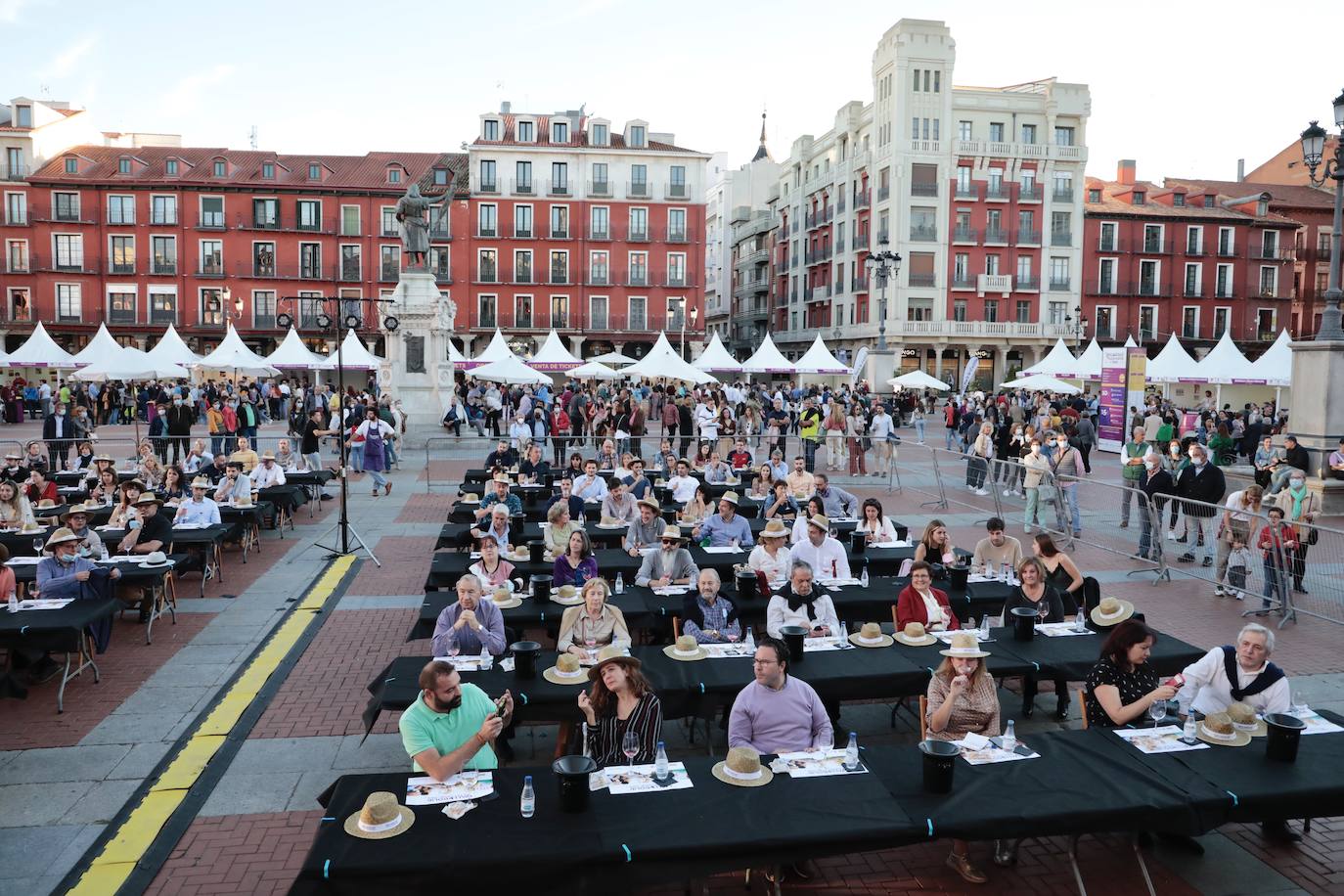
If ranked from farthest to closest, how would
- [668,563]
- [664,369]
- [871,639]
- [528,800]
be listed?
[664,369]
[668,563]
[871,639]
[528,800]

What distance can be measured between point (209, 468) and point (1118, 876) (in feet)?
50.0

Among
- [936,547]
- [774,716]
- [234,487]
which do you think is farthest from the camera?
[234,487]

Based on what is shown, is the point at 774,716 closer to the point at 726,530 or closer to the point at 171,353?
the point at 726,530

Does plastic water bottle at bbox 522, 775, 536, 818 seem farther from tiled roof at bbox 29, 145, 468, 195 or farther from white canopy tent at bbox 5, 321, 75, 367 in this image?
tiled roof at bbox 29, 145, 468, 195

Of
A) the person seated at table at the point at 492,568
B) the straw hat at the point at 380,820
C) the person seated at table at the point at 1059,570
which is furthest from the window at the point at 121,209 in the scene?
the straw hat at the point at 380,820

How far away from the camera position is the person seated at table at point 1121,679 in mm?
6051

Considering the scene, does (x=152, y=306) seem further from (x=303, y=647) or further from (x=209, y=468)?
(x=303, y=647)

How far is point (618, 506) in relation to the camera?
12938 millimetres

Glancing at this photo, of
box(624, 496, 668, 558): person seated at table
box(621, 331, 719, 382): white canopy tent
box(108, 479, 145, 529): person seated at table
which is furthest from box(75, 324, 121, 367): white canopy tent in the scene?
box(624, 496, 668, 558): person seated at table

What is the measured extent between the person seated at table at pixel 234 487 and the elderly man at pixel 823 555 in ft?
27.4

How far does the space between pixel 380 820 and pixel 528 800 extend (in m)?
0.69

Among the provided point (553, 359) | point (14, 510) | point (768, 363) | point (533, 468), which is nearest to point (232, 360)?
point (553, 359)

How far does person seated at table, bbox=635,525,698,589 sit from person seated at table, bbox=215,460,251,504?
7184 millimetres

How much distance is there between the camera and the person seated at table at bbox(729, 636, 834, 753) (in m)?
5.79
